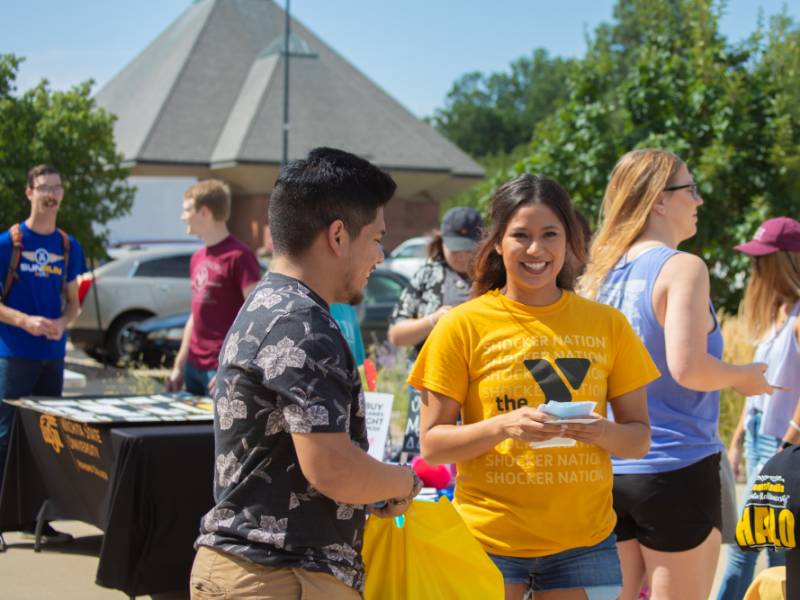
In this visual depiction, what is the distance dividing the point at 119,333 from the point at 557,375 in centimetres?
1382

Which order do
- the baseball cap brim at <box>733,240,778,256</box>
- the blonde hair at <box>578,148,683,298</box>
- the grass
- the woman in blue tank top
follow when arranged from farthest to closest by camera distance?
the grass < the baseball cap brim at <box>733,240,778,256</box> < the blonde hair at <box>578,148,683,298</box> < the woman in blue tank top

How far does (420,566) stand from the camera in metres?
2.64

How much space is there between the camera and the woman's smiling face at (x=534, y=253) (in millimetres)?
3131

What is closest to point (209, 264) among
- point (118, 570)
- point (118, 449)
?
point (118, 449)

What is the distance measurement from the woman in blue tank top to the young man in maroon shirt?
313 cm

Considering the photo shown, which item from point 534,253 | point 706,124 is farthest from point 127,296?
point 534,253

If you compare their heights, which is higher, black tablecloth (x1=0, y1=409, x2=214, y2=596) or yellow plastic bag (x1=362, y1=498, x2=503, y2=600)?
yellow plastic bag (x1=362, y1=498, x2=503, y2=600)

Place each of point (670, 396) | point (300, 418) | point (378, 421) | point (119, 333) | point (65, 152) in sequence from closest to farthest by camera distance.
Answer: point (300, 418) < point (670, 396) < point (378, 421) < point (65, 152) < point (119, 333)

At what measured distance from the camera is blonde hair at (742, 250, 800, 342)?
16.0 feet

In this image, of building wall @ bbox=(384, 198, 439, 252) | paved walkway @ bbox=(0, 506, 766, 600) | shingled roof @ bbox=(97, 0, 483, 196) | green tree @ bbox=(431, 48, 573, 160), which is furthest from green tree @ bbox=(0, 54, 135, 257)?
green tree @ bbox=(431, 48, 573, 160)

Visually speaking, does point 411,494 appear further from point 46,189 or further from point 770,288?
point 46,189

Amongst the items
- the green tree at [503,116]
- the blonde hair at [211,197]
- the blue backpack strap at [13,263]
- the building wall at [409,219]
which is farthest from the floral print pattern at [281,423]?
the green tree at [503,116]

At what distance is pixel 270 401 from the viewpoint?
2.29 metres

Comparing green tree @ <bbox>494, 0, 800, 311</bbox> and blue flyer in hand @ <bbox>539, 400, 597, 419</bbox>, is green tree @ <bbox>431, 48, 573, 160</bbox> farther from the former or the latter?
blue flyer in hand @ <bbox>539, 400, 597, 419</bbox>
